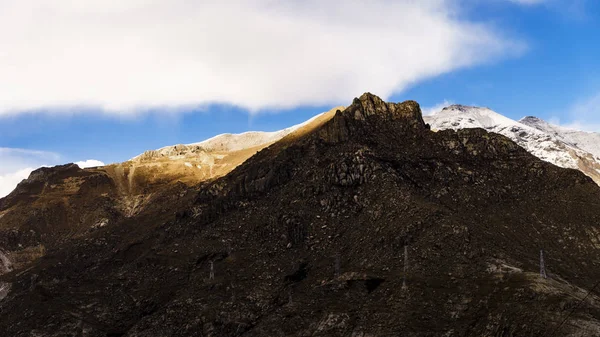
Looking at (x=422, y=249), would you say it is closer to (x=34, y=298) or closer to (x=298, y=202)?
(x=298, y=202)

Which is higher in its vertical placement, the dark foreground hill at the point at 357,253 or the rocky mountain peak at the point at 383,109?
the rocky mountain peak at the point at 383,109

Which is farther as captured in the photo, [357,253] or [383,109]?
[383,109]

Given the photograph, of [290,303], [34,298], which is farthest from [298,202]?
[34,298]

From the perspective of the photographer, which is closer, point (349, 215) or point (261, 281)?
point (261, 281)

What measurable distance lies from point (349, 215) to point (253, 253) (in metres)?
23.3

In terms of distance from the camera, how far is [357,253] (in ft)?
367

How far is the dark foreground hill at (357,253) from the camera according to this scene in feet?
297

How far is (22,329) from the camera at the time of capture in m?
111

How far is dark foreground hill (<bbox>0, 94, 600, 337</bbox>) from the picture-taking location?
9038 cm

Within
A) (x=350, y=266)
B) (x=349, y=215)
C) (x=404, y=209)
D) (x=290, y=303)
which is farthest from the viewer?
(x=349, y=215)

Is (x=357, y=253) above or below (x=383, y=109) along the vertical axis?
below

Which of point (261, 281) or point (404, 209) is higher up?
point (404, 209)

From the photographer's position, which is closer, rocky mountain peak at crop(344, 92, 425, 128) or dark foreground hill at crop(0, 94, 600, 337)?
dark foreground hill at crop(0, 94, 600, 337)

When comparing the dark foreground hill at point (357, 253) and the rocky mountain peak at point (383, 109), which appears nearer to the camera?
the dark foreground hill at point (357, 253)
